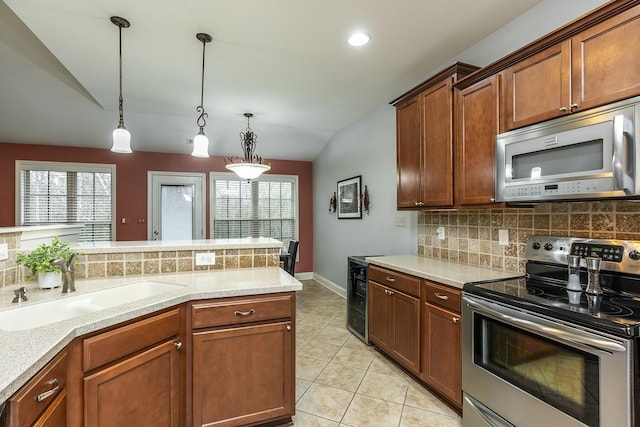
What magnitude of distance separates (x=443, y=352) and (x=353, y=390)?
0.74 m

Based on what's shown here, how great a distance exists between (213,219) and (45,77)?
295 cm

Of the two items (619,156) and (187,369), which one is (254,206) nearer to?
(187,369)

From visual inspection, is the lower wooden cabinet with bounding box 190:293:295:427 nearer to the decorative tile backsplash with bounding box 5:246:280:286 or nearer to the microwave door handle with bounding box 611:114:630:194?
the decorative tile backsplash with bounding box 5:246:280:286

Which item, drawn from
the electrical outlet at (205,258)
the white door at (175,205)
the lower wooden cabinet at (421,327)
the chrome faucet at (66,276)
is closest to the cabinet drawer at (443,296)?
the lower wooden cabinet at (421,327)

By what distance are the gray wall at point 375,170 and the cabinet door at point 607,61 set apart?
0.46 m

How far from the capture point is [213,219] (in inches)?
222

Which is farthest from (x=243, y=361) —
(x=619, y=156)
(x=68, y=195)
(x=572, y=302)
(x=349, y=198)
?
(x=68, y=195)

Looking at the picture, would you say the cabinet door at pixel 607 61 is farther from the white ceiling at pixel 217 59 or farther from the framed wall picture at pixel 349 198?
the framed wall picture at pixel 349 198

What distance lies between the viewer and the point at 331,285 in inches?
208

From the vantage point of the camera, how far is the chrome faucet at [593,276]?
59.9 inches

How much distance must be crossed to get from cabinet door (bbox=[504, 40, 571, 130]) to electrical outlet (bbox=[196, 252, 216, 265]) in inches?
85.7

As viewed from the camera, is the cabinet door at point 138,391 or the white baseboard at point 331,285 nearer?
the cabinet door at point 138,391

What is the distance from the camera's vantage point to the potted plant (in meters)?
1.70

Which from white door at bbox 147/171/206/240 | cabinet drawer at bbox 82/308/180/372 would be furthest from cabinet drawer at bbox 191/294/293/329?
white door at bbox 147/171/206/240
